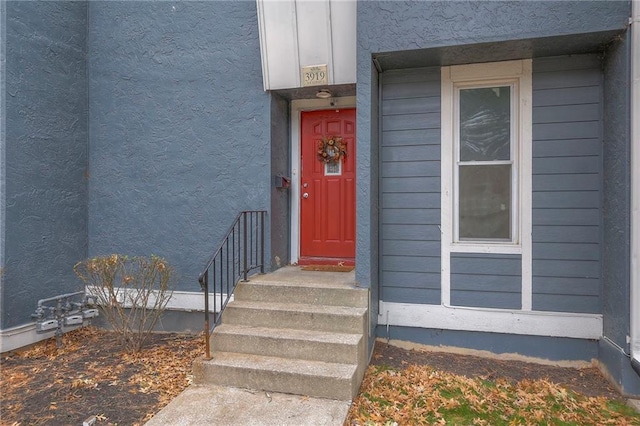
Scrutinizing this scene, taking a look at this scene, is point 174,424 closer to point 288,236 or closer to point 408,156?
point 288,236

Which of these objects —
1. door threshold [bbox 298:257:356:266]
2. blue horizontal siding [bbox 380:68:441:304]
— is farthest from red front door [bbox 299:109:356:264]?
blue horizontal siding [bbox 380:68:441:304]

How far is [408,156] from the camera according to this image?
150 inches

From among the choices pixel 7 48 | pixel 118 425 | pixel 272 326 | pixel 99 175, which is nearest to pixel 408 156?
pixel 272 326

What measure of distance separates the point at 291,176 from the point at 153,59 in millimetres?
2248

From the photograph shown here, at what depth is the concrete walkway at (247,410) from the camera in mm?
2514

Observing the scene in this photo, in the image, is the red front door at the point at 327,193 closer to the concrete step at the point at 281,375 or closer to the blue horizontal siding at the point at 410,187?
the blue horizontal siding at the point at 410,187

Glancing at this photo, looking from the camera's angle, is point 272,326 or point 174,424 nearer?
point 174,424

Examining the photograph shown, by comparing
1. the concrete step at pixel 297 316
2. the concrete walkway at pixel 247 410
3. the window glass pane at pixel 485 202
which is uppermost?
the window glass pane at pixel 485 202

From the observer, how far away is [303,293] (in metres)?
3.51

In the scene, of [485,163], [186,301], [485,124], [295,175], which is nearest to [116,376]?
[186,301]

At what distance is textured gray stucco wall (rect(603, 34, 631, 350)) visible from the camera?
2.96 metres

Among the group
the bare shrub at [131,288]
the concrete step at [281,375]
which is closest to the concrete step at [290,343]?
the concrete step at [281,375]

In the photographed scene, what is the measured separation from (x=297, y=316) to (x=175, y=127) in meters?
2.83

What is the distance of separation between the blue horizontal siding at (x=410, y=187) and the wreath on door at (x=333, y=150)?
82cm
